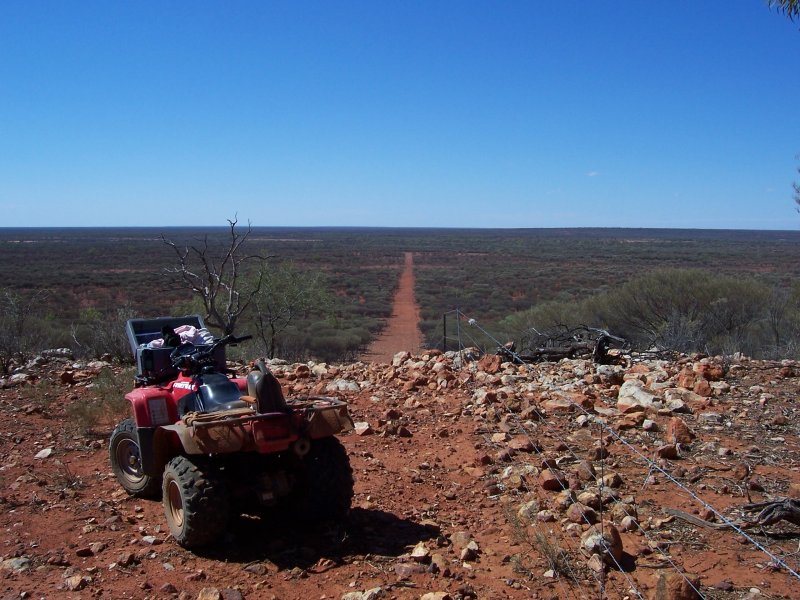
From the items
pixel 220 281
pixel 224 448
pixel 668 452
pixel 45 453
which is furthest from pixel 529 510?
pixel 220 281

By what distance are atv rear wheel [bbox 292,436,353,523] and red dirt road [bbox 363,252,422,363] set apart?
1363 cm

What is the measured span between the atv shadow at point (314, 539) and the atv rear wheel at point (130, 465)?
A: 33.9 inches

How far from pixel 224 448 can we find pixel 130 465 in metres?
1.91

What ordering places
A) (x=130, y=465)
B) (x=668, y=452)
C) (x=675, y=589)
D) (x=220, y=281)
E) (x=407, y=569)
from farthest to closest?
(x=220, y=281) → (x=668, y=452) → (x=130, y=465) → (x=407, y=569) → (x=675, y=589)

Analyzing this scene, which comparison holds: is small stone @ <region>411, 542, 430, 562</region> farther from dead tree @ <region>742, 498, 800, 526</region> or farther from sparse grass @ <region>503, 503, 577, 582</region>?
dead tree @ <region>742, 498, 800, 526</region>

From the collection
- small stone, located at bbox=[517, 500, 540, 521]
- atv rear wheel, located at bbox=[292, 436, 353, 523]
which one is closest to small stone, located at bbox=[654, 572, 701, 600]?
small stone, located at bbox=[517, 500, 540, 521]

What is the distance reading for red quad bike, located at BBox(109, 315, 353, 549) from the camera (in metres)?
4.53

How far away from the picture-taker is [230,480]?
485 centimetres

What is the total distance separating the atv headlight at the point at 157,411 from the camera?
5.43 metres

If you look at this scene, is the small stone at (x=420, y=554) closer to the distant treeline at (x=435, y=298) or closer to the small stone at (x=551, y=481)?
the small stone at (x=551, y=481)

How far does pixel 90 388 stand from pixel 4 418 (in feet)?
4.34

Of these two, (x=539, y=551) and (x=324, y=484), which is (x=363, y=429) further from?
(x=539, y=551)

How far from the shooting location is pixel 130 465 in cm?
595

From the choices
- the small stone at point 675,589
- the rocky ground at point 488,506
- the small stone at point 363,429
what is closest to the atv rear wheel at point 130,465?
the rocky ground at point 488,506
